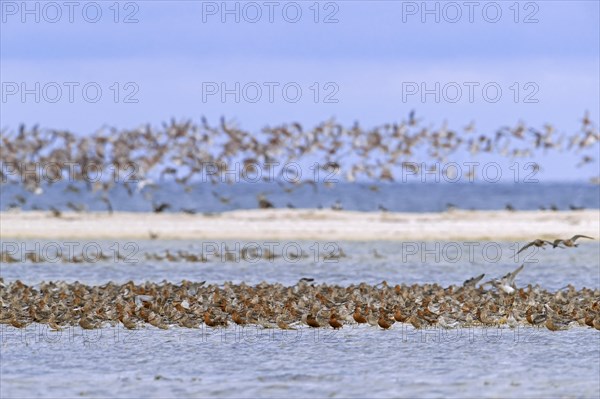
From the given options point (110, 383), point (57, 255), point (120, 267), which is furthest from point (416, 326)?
point (57, 255)

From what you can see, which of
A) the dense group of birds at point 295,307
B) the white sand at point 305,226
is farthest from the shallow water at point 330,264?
the dense group of birds at point 295,307

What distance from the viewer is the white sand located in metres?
45.2

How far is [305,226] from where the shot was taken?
47.1 meters

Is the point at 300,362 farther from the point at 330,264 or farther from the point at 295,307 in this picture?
the point at 330,264

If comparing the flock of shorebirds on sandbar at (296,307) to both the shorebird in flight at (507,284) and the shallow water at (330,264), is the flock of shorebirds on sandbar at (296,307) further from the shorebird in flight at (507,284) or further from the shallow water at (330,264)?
the shallow water at (330,264)

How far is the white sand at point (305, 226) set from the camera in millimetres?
45219

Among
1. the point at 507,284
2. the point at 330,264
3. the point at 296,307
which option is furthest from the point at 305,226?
the point at 296,307

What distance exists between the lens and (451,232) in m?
45.6

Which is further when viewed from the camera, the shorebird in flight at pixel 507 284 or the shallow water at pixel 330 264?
the shallow water at pixel 330 264

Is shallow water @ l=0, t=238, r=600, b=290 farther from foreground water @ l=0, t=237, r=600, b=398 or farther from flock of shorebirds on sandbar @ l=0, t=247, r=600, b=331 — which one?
foreground water @ l=0, t=237, r=600, b=398

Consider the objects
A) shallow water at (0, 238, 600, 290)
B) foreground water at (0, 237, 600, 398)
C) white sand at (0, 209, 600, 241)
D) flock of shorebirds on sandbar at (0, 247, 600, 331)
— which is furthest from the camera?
white sand at (0, 209, 600, 241)

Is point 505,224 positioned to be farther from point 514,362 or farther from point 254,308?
point 514,362

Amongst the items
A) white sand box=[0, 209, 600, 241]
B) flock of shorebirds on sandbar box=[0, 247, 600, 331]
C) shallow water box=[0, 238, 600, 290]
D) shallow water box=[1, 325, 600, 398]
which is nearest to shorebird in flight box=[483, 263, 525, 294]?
flock of shorebirds on sandbar box=[0, 247, 600, 331]

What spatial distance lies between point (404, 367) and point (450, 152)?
108 ft
